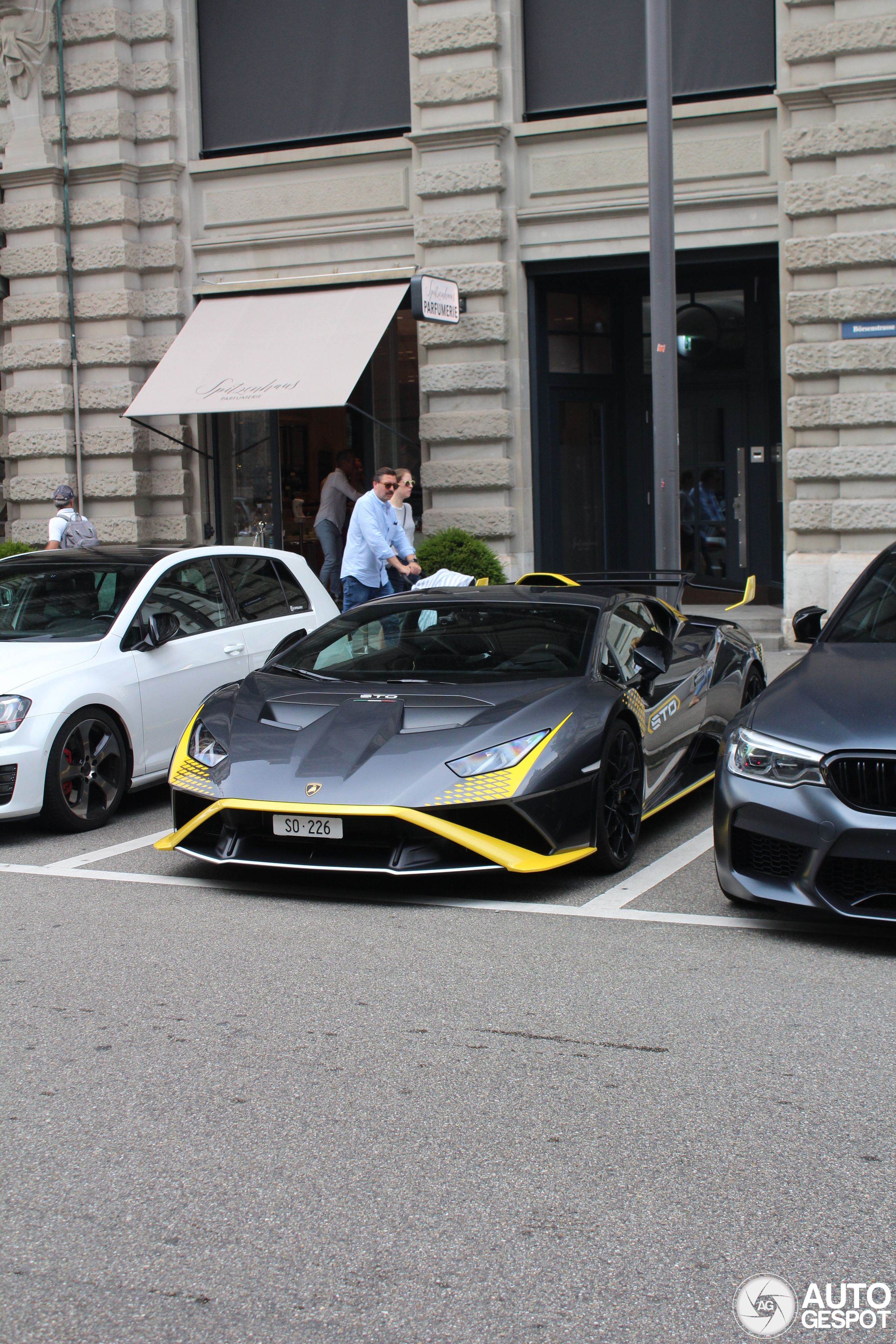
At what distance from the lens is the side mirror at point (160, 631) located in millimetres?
8336

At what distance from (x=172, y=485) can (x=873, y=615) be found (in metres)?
12.4

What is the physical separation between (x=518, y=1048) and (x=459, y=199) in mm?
13282

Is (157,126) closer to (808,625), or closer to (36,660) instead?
(36,660)

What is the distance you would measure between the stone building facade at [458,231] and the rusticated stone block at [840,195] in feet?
0.08

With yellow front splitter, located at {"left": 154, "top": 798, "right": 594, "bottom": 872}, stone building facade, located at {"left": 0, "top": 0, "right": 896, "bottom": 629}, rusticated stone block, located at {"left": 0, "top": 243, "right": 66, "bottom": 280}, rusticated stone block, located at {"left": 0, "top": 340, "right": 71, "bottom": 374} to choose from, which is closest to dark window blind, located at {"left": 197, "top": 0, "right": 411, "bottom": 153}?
stone building facade, located at {"left": 0, "top": 0, "right": 896, "bottom": 629}

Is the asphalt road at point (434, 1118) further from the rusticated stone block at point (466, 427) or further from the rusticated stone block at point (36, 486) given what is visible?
the rusticated stone block at point (36, 486)

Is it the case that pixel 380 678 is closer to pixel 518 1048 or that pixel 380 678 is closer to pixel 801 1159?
pixel 518 1048

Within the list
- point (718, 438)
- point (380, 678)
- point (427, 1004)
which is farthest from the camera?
point (718, 438)

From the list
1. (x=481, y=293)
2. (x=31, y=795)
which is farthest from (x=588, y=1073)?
(x=481, y=293)

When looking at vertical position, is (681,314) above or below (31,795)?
above

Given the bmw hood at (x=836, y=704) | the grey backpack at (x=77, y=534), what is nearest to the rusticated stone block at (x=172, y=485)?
the grey backpack at (x=77, y=534)

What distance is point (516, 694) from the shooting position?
647cm

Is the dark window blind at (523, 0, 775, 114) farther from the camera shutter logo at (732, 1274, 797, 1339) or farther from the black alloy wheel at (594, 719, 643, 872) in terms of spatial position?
the camera shutter logo at (732, 1274, 797, 1339)

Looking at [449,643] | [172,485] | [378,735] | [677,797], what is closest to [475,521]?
[172,485]
